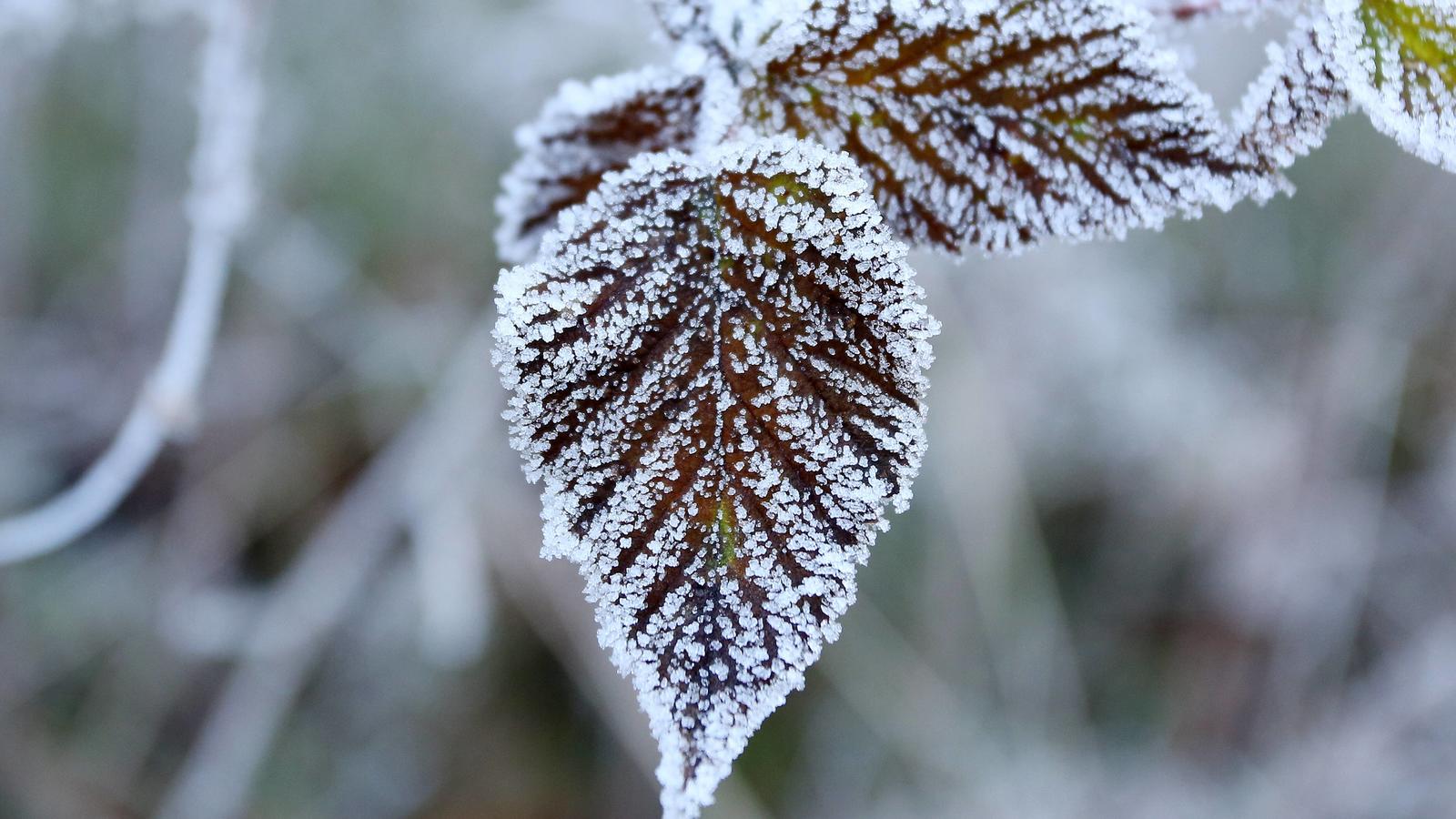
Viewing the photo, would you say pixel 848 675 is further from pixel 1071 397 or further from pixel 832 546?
pixel 832 546

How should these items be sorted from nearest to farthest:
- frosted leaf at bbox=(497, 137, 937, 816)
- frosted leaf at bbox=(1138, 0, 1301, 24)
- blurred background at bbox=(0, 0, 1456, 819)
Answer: frosted leaf at bbox=(497, 137, 937, 816) < frosted leaf at bbox=(1138, 0, 1301, 24) < blurred background at bbox=(0, 0, 1456, 819)

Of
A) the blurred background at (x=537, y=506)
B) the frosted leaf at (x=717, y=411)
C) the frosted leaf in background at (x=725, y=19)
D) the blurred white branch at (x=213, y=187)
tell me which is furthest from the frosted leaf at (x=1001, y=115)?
the blurred background at (x=537, y=506)

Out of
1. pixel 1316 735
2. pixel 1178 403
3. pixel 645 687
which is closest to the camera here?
pixel 645 687

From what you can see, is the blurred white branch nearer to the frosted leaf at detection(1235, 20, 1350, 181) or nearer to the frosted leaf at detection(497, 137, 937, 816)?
the frosted leaf at detection(497, 137, 937, 816)

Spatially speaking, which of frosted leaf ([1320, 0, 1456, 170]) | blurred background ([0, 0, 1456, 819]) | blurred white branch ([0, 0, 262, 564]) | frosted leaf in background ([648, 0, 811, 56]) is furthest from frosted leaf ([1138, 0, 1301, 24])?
blurred background ([0, 0, 1456, 819])

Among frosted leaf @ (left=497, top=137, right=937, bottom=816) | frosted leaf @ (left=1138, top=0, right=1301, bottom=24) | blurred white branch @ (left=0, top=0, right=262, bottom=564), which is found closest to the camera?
frosted leaf @ (left=497, top=137, right=937, bottom=816)

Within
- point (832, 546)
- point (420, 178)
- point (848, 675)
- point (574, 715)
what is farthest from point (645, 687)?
point (420, 178)

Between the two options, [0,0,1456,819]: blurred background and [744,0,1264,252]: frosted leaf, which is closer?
[744,0,1264,252]: frosted leaf
